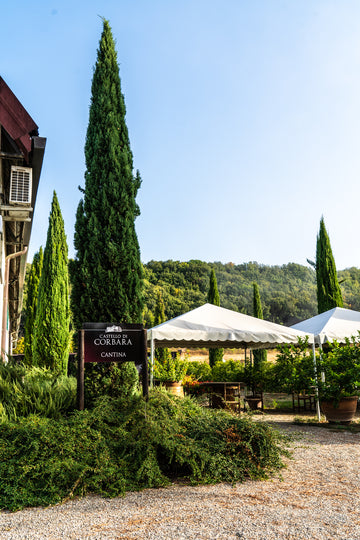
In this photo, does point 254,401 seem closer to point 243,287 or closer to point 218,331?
point 218,331

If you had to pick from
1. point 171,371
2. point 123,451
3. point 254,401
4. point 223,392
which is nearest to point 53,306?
point 171,371

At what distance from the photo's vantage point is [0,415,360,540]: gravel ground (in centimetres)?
254

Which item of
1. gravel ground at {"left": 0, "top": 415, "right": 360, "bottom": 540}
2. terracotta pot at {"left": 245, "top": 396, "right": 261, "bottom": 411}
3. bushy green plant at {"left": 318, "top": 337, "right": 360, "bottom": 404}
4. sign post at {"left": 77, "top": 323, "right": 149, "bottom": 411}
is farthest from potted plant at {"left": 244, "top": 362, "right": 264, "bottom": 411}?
gravel ground at {"left": 0, "top": 415, "right": 360, "bottom": 540}

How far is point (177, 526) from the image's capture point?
265 centimetres

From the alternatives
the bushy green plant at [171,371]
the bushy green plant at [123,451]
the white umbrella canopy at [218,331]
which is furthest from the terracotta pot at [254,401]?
the bushy green plant at [123,451]

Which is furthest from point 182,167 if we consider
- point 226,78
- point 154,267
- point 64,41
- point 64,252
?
point 154,267

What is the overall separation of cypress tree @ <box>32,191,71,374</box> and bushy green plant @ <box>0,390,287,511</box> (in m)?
6.14

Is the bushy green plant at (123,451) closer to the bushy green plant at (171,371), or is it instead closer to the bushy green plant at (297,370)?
the bushy green plant at (297,370)

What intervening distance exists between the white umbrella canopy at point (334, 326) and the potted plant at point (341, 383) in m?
0.96

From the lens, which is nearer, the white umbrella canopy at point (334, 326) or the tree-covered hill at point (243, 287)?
the white umbrella canopy at point (334, 326)

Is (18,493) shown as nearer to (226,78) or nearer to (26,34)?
(26,34)

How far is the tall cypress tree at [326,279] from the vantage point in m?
17.2

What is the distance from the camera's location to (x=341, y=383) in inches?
309

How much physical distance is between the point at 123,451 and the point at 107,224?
3288 mm
